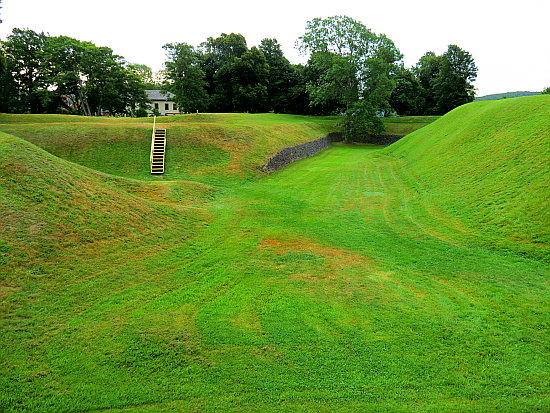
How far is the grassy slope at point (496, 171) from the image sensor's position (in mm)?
11719

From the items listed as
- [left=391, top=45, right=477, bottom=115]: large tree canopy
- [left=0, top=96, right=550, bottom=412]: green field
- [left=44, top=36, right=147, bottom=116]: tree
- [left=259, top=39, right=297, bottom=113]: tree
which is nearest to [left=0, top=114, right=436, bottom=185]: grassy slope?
[left=0, top=96, right=550, bottom=412]: green field

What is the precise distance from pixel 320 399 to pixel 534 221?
10786mm

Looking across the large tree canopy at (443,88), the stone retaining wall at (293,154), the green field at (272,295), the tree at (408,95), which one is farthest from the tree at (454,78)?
the green field at (272,295)

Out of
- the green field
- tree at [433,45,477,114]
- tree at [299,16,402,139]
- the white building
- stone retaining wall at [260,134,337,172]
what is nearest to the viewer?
the green field

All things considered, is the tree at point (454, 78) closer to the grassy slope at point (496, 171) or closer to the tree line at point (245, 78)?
the tree line at point (245, 78)

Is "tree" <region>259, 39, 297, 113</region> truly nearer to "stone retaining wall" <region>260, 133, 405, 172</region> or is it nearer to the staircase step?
"stone retaining wall" <region>260, 133, 405, 172</region>

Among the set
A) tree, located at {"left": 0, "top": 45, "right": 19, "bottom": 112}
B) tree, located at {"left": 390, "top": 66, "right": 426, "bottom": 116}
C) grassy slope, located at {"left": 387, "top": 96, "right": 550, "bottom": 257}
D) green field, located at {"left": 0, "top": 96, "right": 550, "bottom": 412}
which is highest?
tree, located at {"left": 390, "top": 66, "right": 426, "bottom": 116}

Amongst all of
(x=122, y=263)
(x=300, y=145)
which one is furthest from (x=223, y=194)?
(x=300, y=145)

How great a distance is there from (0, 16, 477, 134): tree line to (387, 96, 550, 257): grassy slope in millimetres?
19405

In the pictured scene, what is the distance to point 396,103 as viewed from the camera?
6431cm

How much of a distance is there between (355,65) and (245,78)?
21961 mm

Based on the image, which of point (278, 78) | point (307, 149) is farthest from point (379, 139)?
point (278, 78)

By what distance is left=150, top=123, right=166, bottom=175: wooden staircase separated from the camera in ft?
69.6

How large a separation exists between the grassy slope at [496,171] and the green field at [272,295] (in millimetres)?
112
